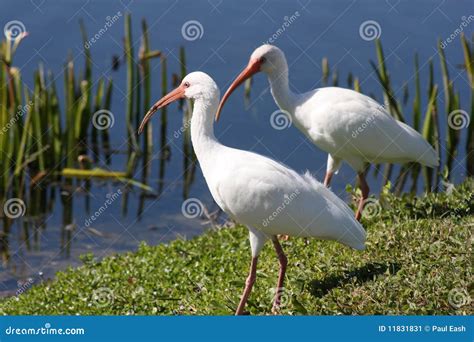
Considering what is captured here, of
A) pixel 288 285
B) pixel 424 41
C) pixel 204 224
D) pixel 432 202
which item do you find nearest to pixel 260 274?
pixel 288 285

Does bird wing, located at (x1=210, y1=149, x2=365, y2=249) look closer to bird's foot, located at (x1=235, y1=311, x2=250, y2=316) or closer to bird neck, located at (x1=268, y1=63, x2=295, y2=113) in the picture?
bird's foot, located at (x1=235, y1=311, x2=250, y2=316)

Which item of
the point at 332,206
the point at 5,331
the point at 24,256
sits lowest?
the point at 24,256

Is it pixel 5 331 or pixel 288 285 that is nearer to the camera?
pixel 5 331

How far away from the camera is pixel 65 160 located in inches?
438

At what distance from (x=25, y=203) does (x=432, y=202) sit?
4.66 meters

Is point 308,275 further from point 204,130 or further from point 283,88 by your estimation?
point 283,88

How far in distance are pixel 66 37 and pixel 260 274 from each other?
5.80m

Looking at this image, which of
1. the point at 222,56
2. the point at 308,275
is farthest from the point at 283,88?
the point at 222,56

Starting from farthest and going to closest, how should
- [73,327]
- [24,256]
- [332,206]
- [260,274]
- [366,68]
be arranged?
1. [366,68]
2. [24,256]
3. [260,274]
4. [332,206]
5. [73,327]

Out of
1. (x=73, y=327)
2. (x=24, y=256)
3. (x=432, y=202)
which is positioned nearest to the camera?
(x=73, y=327)

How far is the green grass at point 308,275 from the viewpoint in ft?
21.6

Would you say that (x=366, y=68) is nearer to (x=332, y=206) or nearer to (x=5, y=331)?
(x=332, y=206)

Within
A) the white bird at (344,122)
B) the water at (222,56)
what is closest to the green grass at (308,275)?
the white bird at (344,122)

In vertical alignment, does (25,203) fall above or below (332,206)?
below
